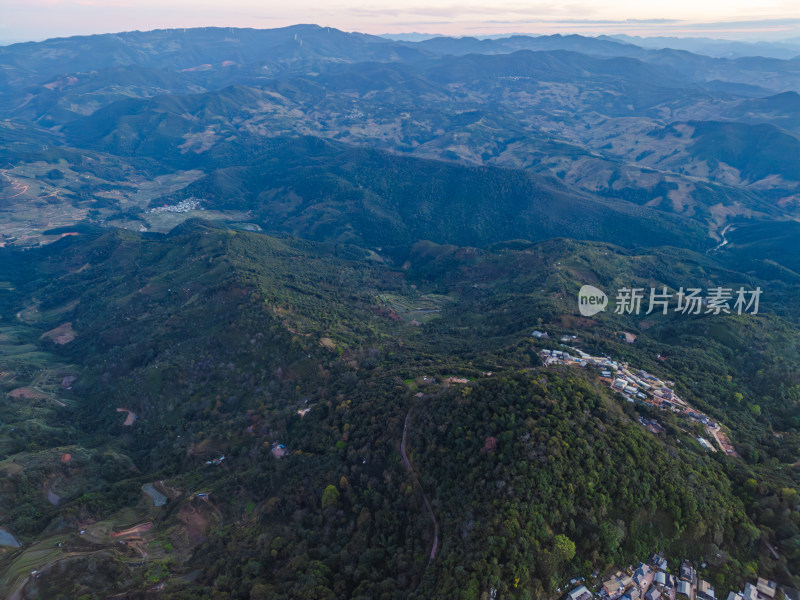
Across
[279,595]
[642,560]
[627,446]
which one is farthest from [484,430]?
[279,595]

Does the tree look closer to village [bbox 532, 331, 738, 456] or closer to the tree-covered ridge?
the tree-covered ridge

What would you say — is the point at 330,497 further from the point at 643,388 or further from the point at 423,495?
the point at 643,388

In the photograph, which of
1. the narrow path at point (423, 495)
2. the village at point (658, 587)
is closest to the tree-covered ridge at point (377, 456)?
the narrow path at point (423, 495)

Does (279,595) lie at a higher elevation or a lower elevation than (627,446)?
lower

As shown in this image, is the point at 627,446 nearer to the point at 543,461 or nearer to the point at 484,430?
the point at 543,461

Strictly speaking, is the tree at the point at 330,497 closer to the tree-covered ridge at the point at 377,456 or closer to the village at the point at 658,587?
the tree-covered ridge at the point at 377,456

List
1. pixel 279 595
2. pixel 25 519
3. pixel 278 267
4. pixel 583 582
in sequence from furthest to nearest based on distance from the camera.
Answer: pixel 278 267, pixel 25 519, pixel 279 595, pixel 583 582
